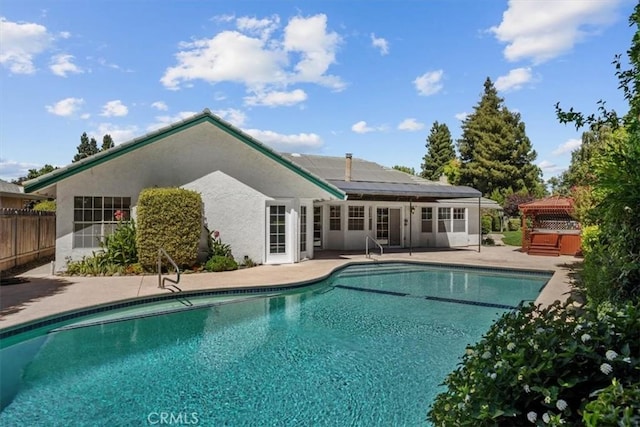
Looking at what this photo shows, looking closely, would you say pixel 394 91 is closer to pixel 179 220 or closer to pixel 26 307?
pixel 179 220

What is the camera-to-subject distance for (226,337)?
28.0 feet

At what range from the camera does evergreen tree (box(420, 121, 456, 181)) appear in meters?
55.1

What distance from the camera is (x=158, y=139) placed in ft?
49.3

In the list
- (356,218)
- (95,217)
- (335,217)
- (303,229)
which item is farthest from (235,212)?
(356,218)

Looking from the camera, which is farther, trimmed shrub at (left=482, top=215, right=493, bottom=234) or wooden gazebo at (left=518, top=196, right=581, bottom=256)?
trimmed shrub at (left=482, top=215, right=493, bottom=234)

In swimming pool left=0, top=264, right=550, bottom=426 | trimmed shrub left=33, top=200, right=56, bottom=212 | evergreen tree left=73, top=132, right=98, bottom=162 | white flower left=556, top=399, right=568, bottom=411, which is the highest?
evergreen tree left=73, top=132, right=98, bottom=162

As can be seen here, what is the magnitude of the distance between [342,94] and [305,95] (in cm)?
308

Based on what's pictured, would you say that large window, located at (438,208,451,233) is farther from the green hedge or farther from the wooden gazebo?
the green hedge

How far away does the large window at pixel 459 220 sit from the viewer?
25.8 metres

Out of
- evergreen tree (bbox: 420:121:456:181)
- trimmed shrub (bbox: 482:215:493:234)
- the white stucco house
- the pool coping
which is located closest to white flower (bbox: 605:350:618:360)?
the pool coping

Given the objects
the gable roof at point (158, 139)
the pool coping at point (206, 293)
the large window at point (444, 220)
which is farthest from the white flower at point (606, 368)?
the large window at point (444, 220)

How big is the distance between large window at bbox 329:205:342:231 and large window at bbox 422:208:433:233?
5579mm

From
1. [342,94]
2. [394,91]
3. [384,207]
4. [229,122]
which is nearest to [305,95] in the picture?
[342,94]

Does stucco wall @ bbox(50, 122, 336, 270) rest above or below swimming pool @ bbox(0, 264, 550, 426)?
above
